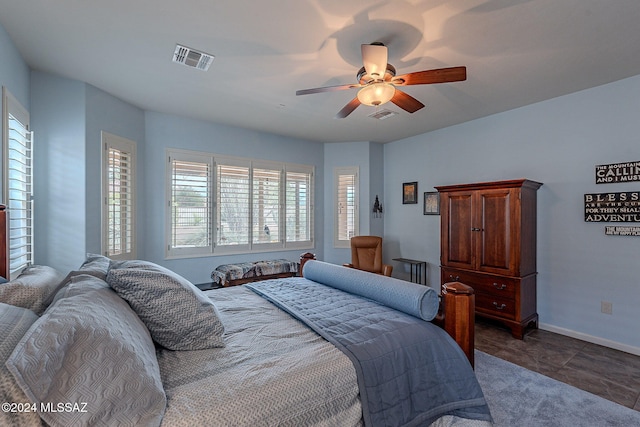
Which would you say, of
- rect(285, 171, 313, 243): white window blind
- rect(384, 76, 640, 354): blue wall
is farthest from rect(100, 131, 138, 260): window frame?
rect(384, 76, 640, 354): blue wall

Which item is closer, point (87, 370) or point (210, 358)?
point (87, 370)

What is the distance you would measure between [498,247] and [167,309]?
3398 millimetres

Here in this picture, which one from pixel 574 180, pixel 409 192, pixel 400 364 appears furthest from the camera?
pixel 409 192

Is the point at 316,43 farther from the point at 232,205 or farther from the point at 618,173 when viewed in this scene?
the point at 618,173

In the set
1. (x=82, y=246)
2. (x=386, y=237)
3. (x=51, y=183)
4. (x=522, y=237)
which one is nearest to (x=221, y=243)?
(x=82, y=246)

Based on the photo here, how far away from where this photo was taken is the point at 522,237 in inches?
128

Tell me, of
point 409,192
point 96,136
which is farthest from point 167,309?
point 409,192

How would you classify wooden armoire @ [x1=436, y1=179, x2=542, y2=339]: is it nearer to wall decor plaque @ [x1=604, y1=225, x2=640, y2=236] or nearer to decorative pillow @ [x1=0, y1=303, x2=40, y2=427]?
wall decor plaque @ [x1=604, y1=225, x2=640, y2=236]

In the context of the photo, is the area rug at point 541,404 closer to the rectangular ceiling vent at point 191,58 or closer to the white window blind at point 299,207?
the white window blind at point 299,207

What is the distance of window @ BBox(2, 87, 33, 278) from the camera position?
2.21 m

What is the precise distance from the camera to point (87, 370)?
34.9 inches

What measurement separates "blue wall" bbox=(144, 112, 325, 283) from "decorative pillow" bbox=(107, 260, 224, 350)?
2803 millimetres

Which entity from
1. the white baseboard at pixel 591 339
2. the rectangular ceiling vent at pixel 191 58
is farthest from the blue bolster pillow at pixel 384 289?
the white baseboard at pixel 591 339

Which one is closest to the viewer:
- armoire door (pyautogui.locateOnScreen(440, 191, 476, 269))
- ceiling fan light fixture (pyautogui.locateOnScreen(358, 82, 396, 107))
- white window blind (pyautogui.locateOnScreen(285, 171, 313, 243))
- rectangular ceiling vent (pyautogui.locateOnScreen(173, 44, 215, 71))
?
ceiling fan light fixture (pyautogui.locateOnScreen(358, 82, 396, 107))
